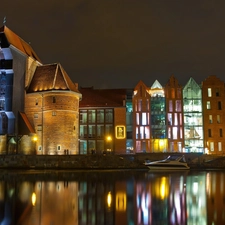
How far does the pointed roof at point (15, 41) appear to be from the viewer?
2099 inches

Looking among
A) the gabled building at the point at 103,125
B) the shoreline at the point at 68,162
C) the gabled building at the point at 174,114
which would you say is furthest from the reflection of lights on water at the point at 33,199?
the gabled building at the point at 174,114

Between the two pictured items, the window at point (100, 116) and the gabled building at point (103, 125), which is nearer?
the gabled building at point (103, 125)

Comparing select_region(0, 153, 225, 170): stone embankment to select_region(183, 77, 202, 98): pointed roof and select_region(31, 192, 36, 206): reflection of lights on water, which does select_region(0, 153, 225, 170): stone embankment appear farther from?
select_region(31, 192, 36, 206): reflection of lights on water

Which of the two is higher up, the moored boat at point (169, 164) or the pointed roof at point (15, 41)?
the pointed roof at point (15, 41)

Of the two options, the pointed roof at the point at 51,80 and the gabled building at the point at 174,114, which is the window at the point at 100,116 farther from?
the gabled building at the point at 174,114

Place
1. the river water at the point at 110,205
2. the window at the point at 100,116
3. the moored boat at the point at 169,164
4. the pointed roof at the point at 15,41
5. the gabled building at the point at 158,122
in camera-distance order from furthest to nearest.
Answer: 1. the window at the point at 100,116
2. the gabled building at the point at 158,122
3. the pointed roof at the point at 15,41
4. the moored boat at the point at 169,164
5. the river water at the point at 110,205

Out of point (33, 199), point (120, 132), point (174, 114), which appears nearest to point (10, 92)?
point (120, 132)

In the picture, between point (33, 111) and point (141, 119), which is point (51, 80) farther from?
point (141, 119)

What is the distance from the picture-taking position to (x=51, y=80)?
55.8 m

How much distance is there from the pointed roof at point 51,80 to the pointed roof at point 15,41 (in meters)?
4.17

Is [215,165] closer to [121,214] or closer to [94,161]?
[94,161]

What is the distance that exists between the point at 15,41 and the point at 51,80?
8344 millimetres

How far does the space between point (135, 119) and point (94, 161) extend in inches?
706

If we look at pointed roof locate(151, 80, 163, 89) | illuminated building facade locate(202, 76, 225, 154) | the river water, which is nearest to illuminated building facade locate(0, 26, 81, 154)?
pointed roof locate(151, 80, 163, 89)
